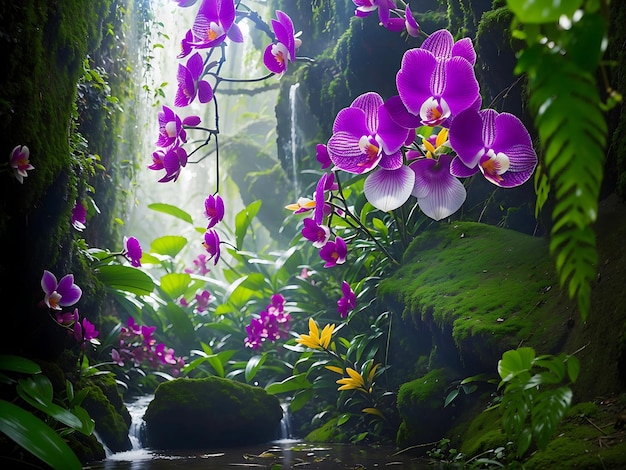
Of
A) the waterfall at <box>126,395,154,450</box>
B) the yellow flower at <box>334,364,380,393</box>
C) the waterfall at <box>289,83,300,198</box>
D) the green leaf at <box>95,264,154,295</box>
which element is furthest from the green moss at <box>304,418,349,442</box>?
the waterfall at <box>289,83,300,198</box>

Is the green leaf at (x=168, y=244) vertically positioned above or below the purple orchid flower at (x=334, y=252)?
below

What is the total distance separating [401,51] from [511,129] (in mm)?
3149

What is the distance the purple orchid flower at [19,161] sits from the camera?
1862 mm

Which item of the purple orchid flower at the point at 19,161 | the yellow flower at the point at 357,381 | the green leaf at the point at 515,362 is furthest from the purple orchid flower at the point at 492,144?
the yellow flower at the point at 357,381

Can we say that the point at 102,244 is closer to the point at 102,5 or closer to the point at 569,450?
the point at 102,5

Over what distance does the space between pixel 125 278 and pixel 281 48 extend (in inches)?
96.1

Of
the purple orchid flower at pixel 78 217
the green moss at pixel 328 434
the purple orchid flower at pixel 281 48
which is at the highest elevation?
the purple orchid flower at pixel 281 48

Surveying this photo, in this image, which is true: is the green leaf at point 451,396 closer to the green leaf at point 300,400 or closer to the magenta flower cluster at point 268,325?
the green leaf at point 300,400

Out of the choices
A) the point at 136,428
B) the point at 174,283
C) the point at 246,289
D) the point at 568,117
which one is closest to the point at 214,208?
the point at 568,117

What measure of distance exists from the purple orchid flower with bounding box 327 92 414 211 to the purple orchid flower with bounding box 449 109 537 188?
4.8 inches

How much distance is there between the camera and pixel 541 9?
45 cm

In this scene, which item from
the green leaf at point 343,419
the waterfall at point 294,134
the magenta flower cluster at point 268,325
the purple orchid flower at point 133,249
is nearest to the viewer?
the green leaf at point 343,419

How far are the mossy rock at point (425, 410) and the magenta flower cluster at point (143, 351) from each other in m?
2.40

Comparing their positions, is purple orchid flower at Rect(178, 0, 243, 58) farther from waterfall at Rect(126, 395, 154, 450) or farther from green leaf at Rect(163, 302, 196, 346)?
green leaf at Rect(163, 302, 196, 346)
